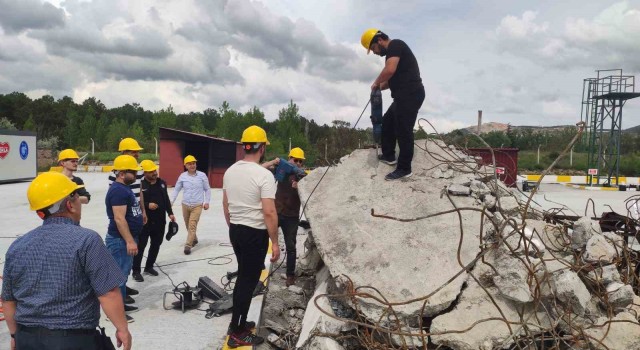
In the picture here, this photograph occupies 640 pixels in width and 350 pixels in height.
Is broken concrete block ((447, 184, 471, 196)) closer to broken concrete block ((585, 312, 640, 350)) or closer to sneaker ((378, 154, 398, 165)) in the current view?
sneaker ((378, 154, 398, 165))

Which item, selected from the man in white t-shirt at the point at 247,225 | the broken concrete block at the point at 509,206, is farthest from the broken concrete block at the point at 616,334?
the man in white t-shirt at the point at 247,225

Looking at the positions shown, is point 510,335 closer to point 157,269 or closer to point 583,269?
point 583,269

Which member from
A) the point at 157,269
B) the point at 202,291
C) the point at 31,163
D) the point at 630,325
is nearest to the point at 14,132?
the point at 31,163

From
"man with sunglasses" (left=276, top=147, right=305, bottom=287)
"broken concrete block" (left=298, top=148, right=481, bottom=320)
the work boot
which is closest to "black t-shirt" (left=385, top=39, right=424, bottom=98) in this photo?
"broken concrete block" (left=298, top=148, right=481, bottom=320)

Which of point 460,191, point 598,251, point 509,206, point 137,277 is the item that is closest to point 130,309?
point 137,277

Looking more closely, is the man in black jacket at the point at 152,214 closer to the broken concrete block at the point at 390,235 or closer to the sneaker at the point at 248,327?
the broken concrete block at the point at 390,235

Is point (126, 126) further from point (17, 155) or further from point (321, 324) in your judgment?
point (321, 324)

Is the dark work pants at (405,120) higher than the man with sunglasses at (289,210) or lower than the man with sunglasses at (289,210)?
higher

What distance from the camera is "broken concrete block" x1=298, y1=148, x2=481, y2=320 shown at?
3.07 metres

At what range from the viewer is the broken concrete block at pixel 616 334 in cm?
275

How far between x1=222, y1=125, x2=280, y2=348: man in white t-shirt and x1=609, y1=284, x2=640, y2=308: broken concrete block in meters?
2.55

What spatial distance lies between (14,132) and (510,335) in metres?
21.1

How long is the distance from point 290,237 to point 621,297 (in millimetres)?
3348

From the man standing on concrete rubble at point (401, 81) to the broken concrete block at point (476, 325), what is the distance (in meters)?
1.76
